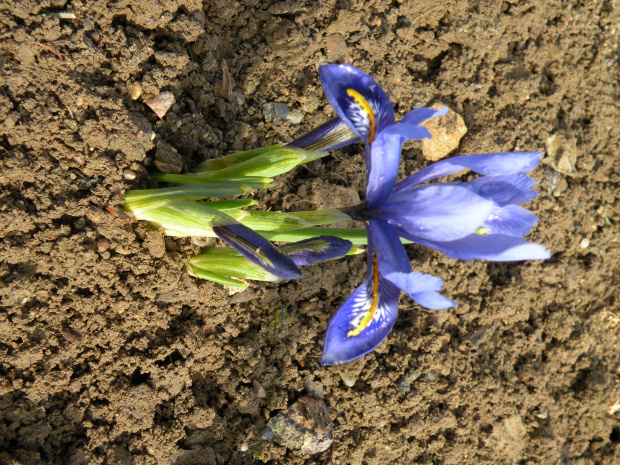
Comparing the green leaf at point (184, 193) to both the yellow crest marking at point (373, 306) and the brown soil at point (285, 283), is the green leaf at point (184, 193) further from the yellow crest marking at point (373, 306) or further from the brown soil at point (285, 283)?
the yellow crest marking at point (373, 306)

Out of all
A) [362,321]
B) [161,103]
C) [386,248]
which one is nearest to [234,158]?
[161,103]

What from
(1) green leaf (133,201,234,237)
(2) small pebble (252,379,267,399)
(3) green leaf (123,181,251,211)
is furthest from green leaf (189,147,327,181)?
(2) small pebble (252,379,267,399)

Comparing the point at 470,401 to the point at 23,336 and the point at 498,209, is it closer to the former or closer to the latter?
the point at 498,209

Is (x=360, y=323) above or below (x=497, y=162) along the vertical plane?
below

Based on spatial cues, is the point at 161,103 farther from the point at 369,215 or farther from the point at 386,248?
the point at 386,248

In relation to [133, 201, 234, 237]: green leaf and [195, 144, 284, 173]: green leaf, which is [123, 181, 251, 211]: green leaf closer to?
[133, 201, 234, 237]: green leaf

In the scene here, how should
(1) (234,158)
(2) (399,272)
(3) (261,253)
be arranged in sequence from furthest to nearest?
1. (1) (234,158)
2. (3) (261,253)
3. (2) (399,272)
